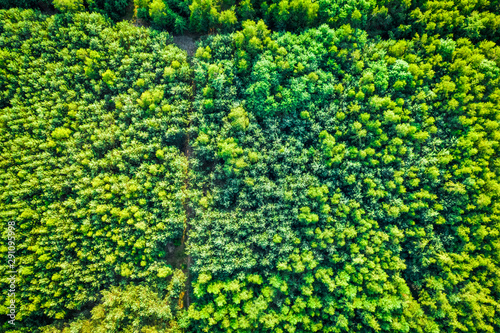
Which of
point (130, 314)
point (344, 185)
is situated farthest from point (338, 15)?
point (130, 314)

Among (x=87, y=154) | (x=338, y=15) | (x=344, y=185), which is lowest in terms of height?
(x=344, y=185)

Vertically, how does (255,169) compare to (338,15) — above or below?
below

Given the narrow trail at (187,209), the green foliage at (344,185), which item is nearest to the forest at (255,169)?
the green foliage at (344,185)

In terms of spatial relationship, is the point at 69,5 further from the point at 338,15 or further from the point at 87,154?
the point at 338,15

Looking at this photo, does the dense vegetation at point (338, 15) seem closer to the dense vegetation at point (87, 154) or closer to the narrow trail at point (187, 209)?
the dense vegetation at point (87, 154)

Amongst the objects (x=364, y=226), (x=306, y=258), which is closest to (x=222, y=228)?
(x=306, y=258)

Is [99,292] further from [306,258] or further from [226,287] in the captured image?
[306,258]
